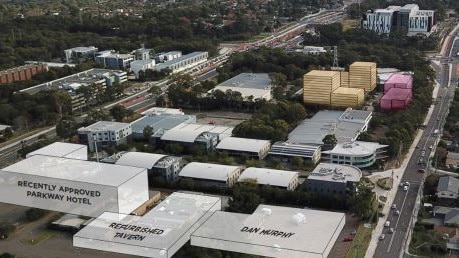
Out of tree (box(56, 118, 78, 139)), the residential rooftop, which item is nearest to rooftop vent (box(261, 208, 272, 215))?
tree (box(56, 118, 78, 139))

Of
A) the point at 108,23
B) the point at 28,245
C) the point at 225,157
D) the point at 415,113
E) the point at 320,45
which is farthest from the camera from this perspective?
the point at 108,23

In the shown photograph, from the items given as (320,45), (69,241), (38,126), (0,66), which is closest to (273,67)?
(320,45)

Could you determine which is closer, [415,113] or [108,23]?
[415,113]

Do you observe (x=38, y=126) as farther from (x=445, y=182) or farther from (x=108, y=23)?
(x=108, y=23)

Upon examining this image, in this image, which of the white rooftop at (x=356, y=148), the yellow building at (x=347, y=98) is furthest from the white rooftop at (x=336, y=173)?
the yellow building at (x=347, y=98)

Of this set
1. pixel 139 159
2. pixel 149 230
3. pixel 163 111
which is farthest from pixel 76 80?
pixel 149 230

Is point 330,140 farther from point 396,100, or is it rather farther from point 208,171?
point 396,100

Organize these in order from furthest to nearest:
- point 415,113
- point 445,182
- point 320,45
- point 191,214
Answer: point 320,45 → point 415,113 → point 445,182 → point 191,214

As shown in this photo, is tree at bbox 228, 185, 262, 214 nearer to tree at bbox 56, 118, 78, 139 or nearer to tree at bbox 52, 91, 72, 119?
tree at bbox 56, 118, 78, 139
